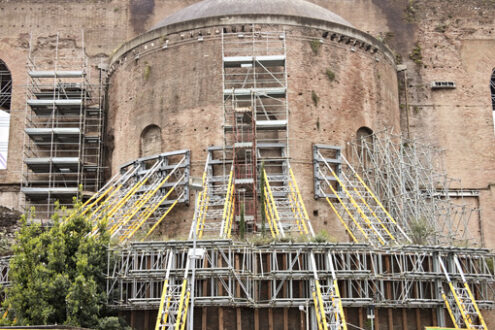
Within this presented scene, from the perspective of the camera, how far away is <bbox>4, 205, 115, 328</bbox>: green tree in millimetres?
19812

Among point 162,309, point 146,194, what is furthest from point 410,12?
point 162,309

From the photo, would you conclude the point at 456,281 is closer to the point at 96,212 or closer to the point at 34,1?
the point at 96,212

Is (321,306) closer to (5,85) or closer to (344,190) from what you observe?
(344,190)

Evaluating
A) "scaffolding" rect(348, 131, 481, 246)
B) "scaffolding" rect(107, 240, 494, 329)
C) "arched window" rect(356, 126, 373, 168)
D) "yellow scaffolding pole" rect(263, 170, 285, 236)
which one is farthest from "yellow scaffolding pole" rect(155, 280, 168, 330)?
"arched window" rect(356, 126, 373, 168)

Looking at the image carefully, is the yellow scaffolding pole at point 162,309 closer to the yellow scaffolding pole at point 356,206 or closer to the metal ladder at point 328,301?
the metal ladder at point 328,301

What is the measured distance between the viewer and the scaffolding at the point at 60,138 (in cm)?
3284

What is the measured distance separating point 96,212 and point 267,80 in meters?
9.42

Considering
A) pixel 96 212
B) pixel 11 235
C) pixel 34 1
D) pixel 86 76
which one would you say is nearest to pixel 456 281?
pixel 96 212

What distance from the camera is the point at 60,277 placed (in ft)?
65.6

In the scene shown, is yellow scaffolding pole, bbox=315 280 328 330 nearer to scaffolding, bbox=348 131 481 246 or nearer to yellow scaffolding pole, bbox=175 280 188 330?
yellow scaffolding pole, bbox=175 280 188 330

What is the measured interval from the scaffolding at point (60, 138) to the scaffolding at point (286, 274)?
11.6 metres

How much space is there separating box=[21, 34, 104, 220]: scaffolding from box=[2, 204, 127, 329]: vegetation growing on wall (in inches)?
433

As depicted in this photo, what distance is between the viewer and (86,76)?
116 feet

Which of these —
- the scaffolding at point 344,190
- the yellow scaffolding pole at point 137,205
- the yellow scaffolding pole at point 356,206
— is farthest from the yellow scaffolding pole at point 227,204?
the yellow scaffolding pole at point 356,206
